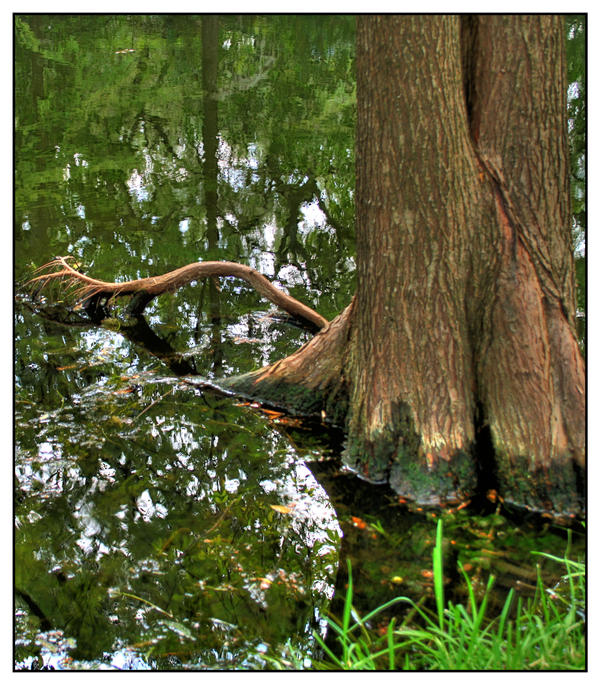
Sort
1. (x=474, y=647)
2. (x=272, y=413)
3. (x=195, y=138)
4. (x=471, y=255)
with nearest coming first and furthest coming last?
(x=474, y=647), (x=471, y=255), (x=272, y=413), (x=195, y=138)

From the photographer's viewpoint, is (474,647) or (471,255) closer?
(474,647)

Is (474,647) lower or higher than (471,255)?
lower

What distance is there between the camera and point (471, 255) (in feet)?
14.5

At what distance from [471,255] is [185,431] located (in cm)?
259

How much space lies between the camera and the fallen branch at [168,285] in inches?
282

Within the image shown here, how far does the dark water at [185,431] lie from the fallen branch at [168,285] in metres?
0.27

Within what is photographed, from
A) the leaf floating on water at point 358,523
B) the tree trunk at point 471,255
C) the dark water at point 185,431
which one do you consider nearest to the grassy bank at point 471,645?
the dark water at point 185,431

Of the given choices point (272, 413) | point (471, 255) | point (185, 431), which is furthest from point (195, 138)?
point (471, 255)

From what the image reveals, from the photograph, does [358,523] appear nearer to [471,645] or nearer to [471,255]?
[471,645]

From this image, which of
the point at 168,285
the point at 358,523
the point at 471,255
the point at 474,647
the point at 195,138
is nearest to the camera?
the point at 474,647

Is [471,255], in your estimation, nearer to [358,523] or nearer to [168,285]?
[358,523]

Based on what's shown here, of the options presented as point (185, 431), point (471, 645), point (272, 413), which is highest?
point (272, 413)

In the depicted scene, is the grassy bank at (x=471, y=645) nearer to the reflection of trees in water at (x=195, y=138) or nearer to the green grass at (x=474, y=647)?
the green grass at (x=474, y=647)

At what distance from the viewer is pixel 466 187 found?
4.33 metres
